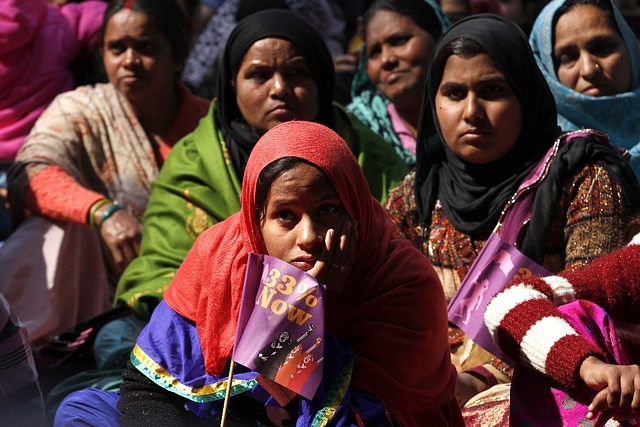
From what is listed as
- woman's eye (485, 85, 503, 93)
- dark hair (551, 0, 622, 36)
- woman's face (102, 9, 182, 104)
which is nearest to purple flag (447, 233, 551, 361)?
woman's eye (485, 85, 503, 93)

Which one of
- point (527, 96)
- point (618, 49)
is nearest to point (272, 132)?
point (527, 96)

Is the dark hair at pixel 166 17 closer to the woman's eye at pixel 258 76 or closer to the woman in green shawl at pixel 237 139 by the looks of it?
the woman in green shawl at pixel 237 139

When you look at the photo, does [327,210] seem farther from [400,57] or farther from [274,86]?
[400,57]

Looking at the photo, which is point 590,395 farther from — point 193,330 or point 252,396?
point 193,330

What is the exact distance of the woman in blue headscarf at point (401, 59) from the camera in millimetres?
5633

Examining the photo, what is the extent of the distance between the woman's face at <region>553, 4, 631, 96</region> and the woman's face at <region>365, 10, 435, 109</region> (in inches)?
33.9

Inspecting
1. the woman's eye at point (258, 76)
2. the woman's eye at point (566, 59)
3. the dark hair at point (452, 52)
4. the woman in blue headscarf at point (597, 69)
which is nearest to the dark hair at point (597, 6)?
the woman in blue headscarf at point (597, 69)

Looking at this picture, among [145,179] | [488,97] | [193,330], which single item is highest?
[488,97]

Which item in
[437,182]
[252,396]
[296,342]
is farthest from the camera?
[437,182]

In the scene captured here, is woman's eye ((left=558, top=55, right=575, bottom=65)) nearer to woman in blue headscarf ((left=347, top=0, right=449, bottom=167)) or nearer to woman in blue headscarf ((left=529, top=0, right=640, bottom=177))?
woman in blue headscarf ((left=529, top=0, right=640, bottom=177))

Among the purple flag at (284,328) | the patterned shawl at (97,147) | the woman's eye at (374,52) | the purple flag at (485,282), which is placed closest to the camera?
the purple flag at (284,328)

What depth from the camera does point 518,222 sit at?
13.0ft

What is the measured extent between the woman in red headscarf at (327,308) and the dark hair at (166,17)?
7.78 feet

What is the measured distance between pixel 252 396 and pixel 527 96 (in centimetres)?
159
